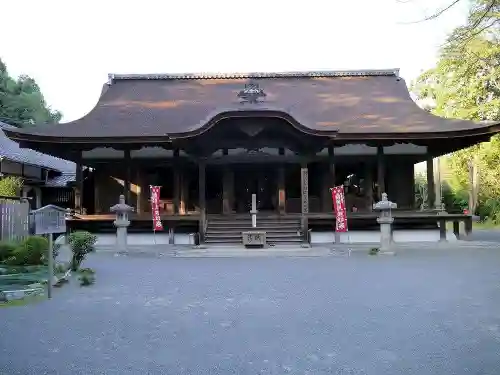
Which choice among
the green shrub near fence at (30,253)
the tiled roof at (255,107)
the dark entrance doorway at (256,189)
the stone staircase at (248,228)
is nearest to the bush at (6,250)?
the green shrub near fence at (30,253)

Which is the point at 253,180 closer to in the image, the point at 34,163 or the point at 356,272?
the point at 356,272

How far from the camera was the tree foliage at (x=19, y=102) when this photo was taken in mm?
30562

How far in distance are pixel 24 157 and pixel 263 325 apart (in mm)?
18226

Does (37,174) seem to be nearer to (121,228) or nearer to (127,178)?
(127,178)

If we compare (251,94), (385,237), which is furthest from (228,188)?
(385,237)

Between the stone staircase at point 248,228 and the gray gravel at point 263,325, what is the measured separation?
473cm

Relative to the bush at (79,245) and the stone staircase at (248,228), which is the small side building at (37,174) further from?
the bush at (79,245)

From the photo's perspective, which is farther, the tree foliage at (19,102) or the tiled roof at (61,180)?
the tree foliage at (19,102)

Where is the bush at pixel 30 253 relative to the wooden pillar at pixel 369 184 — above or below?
below

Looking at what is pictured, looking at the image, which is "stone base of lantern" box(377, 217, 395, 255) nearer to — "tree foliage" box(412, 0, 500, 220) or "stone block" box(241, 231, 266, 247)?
"stone block" box(241, 231, 266, 247)

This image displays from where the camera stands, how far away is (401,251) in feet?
39.9

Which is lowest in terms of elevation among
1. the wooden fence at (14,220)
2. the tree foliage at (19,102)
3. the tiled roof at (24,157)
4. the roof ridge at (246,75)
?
the wooden fence at (14,220)

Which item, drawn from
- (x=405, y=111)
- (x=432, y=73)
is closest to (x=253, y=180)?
(x=405, y=111)

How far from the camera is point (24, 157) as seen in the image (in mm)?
19219
